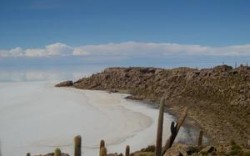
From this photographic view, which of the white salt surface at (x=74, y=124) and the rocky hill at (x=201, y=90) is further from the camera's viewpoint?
the rocky hill at (x=201, y=90)

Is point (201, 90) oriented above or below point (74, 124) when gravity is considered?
above

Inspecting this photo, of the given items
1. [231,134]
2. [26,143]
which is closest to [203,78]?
[231,134]

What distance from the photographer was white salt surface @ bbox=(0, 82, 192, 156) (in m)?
38.0

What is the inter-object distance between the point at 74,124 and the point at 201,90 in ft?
84.2

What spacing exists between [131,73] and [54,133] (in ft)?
150

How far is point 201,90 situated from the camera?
6550 centimetres

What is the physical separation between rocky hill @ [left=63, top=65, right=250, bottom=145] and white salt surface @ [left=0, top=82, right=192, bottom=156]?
487cm

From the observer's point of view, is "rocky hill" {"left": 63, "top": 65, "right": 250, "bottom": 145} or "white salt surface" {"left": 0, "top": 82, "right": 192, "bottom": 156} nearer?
"white salt surface" {"left": 0, "top": 82, "right": 192, "bottom": 156}

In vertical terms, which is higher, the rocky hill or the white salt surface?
the rocky hill

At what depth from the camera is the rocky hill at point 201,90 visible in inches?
1800

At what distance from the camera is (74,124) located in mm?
47719

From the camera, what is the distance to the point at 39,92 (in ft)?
272

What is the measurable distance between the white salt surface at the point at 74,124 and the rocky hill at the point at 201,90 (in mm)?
4868

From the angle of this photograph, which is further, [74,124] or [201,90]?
[201,90]
